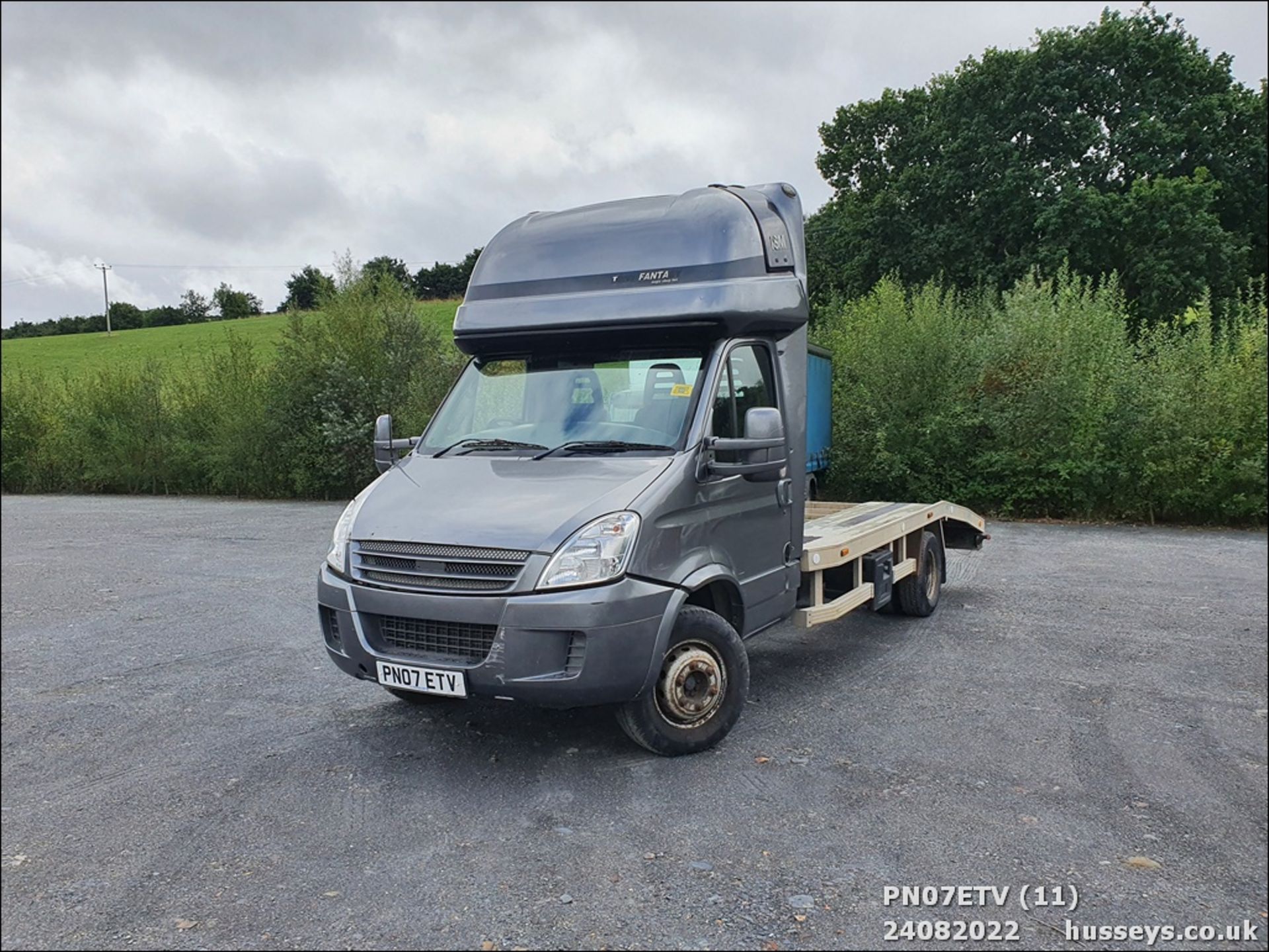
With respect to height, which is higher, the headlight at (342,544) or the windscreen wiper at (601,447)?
the windscreen wiper at (601,447)

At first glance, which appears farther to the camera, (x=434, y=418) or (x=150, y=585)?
(x=150, y=585)

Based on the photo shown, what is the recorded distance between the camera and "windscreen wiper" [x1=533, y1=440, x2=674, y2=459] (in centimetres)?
496

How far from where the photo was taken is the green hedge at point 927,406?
556 inches

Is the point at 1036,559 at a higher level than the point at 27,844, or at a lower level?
lower

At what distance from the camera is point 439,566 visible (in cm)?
441

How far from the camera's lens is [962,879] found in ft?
11.3

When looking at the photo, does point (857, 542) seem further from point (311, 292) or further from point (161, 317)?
point (311, 292)

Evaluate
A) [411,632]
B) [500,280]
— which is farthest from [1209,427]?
[411,632]

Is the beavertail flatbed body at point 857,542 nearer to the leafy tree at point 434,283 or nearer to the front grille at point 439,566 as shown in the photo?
the front grille at point 439,566

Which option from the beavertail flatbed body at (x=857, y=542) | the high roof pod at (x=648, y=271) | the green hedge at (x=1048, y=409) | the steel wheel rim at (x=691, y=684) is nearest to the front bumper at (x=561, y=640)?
the steel wheel rim at (x=691, y=684)

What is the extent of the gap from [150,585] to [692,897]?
914 centimetres

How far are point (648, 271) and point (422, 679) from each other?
8.70 feet

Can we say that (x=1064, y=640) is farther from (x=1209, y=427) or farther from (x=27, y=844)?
(x=1209, y=427)

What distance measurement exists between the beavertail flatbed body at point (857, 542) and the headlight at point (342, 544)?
2876 millimetres
